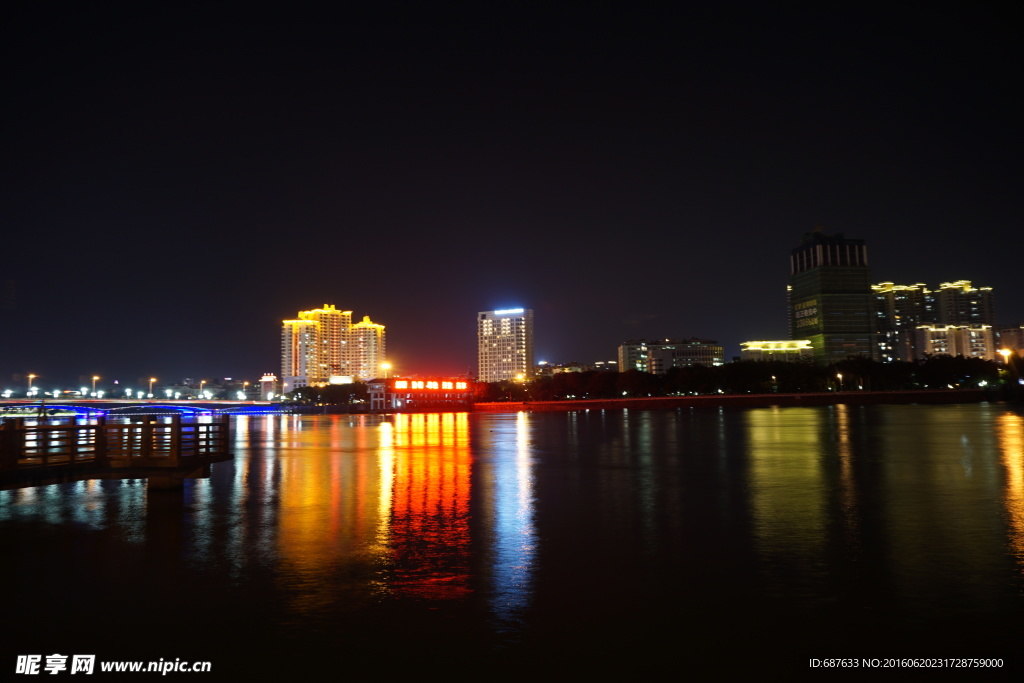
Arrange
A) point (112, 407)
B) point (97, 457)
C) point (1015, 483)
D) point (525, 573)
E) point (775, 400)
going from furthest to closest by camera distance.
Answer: point (112, 407), point (775, 400), point (1015, 483), point (97, 457), point (525, 573)

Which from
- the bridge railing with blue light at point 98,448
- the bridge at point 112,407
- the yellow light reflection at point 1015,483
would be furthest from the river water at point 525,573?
the bridge at point 112,407

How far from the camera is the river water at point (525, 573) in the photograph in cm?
824

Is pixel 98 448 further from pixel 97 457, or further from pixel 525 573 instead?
pixel 525 573

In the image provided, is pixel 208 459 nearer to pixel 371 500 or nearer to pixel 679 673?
pixel 371 500

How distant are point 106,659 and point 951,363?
177593mm

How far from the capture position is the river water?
824 centimetres

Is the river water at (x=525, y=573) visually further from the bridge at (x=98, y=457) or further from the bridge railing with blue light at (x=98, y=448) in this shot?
the bridge railing with blue light at (x=98, y=448)

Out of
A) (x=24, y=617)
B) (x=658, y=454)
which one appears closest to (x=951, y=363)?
Result: (x=658, y=454)

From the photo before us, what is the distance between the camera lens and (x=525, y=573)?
454 inches

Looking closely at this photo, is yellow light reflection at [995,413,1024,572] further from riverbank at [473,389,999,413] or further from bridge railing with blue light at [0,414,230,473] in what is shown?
riverbank at [473,389,999,413]

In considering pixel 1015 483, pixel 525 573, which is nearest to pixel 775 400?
pixel 1015 483

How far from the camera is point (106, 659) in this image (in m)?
8.24

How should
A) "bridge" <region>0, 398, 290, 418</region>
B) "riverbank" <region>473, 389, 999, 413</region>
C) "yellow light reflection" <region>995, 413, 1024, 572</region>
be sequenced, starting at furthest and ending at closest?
"bridge" <region>0, 398, 290, 418</region>
"riverbank" <region>473, 389, 999, 413</region>
"yellow light reflection" <region>995, 413, 1024, 572</region>

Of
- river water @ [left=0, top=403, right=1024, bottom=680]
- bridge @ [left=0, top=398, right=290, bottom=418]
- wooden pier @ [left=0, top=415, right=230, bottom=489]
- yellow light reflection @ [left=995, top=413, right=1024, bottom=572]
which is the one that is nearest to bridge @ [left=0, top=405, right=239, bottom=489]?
wooden pier @ [left=0, top=415, right=230, bottom=489]
